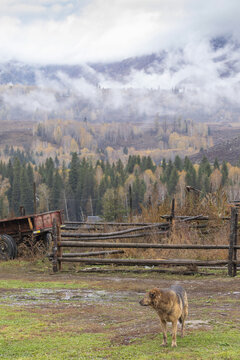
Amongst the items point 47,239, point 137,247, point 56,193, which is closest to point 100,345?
point 137,247

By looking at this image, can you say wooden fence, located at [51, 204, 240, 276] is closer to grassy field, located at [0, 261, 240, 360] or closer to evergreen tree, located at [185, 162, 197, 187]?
grassy field, located at [0, 261, 240, 360]

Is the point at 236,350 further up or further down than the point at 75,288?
further up

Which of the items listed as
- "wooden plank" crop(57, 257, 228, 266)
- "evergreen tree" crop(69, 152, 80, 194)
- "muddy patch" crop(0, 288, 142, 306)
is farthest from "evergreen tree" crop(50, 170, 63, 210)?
"muddy patch" crop(0, 288, 142, 306)

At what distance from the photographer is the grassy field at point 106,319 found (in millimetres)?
5562

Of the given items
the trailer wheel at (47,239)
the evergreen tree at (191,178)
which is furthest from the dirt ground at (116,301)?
the evergreen tree at (191,178)

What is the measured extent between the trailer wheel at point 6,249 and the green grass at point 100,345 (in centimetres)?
942

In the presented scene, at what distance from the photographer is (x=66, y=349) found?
5.75 metres

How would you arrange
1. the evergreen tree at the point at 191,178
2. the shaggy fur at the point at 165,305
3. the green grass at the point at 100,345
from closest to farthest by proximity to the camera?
the green grass at the point at 100,345 < the shaggy fur at the point at 165,305 < the evergreen tree at the point at 191,178

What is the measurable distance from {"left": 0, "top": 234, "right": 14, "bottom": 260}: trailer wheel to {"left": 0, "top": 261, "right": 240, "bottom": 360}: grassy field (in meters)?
4.27

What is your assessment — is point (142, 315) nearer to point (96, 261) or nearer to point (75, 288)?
point (75, 288)

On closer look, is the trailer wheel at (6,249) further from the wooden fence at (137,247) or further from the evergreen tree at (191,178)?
the evergreen tree at (191,178)

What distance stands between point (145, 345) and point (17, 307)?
3.68m

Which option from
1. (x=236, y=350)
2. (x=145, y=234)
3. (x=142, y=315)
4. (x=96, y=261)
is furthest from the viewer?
(x=145, y=234)

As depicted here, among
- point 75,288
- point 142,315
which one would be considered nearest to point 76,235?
point 75,288
